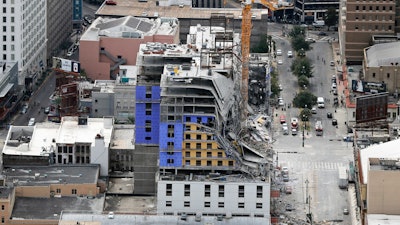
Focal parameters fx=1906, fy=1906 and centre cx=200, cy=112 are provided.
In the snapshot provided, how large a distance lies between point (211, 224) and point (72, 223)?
15.1 meters

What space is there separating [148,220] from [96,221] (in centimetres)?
564

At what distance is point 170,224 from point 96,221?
785 centimetres

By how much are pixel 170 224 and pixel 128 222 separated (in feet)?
14.5

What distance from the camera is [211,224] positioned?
655ft

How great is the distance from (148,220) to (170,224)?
2349mm

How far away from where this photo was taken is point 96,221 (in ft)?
650

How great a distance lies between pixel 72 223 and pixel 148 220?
925 cm

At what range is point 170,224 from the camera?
655 ft

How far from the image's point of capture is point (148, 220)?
200m

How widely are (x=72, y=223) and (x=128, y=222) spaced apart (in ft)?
23.9

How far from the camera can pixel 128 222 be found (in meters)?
199
